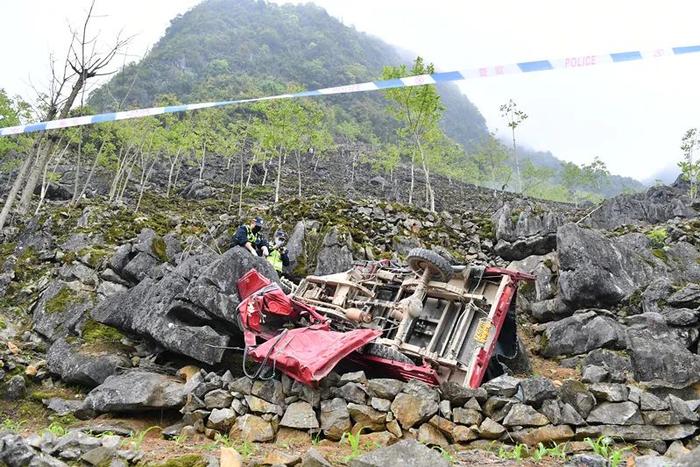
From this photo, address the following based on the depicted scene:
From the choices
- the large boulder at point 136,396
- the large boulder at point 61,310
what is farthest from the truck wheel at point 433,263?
the large boulder at point 61,310

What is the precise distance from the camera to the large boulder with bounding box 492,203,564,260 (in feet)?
54.4

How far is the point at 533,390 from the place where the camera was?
20.5 ft

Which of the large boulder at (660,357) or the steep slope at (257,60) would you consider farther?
the steep slope at (257,60)

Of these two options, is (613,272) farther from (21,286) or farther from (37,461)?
→ (21,286)

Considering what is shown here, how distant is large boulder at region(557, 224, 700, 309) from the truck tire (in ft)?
22.0

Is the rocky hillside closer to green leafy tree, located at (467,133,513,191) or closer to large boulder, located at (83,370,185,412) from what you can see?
large boulder, located at (83,370,185,412)

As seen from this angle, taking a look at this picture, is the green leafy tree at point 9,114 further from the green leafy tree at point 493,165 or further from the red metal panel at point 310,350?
the green leafy tree at point 493,165

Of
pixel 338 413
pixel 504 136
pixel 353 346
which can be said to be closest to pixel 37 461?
pixel 338 413

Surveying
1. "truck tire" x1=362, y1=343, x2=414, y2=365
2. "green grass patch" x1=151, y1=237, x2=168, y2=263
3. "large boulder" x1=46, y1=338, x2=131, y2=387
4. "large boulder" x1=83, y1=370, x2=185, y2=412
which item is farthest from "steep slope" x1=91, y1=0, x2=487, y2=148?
"truck tire" x1=362, y1=343, x2=414, y2=365

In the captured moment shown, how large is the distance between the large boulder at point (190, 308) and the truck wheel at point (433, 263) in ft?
12.2

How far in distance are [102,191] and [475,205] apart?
123 ft

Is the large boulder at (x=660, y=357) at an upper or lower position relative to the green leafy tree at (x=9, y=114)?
lower

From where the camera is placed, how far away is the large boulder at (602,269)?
38.7ft

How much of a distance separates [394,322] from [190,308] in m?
4.48
